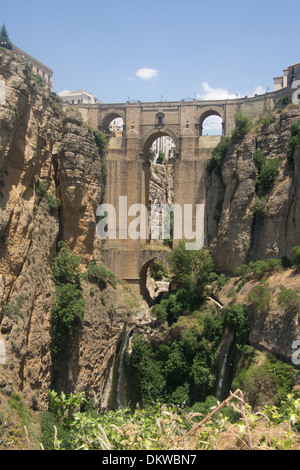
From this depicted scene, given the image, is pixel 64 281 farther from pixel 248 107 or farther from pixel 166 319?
pixel 248 107

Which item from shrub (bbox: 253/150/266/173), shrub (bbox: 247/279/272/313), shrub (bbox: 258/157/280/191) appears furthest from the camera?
shrub (bbox: 253/150/266/173)

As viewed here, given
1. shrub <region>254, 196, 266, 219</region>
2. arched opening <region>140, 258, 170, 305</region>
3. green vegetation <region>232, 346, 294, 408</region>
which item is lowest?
green vegetation <region>232, 346, 294, 408</region>

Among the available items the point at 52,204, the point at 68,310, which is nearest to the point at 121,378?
the point at 68,310

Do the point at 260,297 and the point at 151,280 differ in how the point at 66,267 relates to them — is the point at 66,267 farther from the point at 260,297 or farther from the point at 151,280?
the point at 151,280

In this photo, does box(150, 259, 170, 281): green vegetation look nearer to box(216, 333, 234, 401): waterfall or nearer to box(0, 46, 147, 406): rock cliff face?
box(0, 46, 147, 406): rock cliff face

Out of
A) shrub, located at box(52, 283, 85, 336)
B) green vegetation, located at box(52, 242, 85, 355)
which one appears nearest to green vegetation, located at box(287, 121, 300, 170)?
green vegetation, located at box(52, 242, 85, 355)
